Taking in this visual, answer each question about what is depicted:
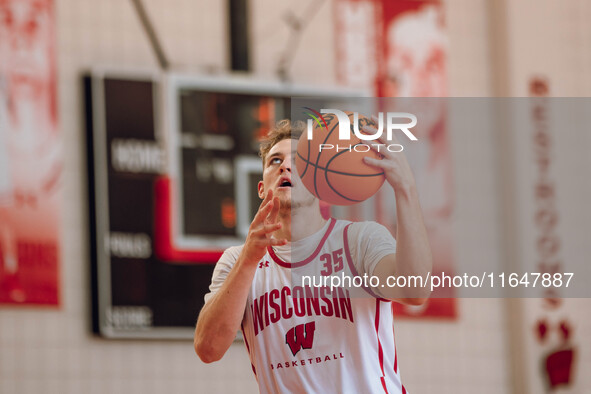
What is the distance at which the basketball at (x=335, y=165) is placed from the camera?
383 centimetres

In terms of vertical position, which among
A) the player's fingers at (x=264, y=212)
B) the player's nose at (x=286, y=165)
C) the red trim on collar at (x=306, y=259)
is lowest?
the red trim on collar at (x=306, y=259)

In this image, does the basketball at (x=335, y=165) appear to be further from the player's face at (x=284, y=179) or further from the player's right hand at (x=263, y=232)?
the player's right hand at (x=263, y=232)

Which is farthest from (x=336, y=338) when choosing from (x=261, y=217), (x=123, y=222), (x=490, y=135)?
(x=490, y=135)

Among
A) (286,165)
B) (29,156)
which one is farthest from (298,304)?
(29,156)

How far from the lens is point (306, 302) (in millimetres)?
3789

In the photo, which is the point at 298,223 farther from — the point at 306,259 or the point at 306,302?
Result: the point at 306,302

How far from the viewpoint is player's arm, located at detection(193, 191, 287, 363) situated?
352 centimetres

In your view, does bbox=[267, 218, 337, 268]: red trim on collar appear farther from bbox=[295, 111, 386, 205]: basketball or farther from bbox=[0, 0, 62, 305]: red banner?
bbox=[0, 0, 62, 305]: red banner

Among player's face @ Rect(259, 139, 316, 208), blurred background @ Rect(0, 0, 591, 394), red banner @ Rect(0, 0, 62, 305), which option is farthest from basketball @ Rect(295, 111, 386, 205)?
red banner @ Rect(0, 0, 62, 305)

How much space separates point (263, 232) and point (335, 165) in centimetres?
53

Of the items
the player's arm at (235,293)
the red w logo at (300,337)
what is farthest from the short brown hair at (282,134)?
the red w logo at (300,337)

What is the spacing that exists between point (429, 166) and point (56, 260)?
3.40 m

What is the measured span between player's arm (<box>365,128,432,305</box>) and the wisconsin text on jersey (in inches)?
11.2

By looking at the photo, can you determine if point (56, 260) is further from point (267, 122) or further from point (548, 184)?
point (548, 184)
